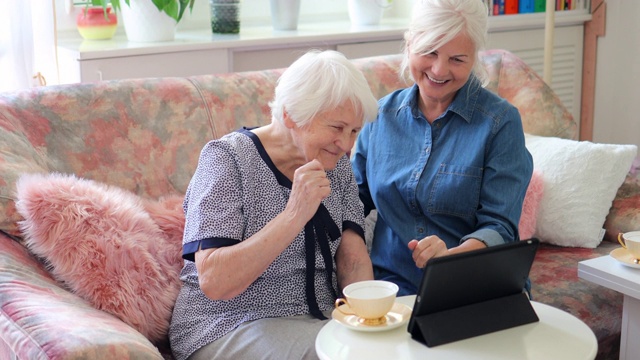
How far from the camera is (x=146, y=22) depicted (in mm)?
2803

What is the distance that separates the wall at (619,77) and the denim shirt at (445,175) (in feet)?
7.48

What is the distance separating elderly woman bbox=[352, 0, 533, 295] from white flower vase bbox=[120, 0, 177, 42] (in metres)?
1.09

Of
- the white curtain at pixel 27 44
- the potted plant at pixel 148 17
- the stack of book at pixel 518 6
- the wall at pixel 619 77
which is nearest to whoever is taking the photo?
the white curtain at pixel 27 44

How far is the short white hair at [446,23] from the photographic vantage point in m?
1.84

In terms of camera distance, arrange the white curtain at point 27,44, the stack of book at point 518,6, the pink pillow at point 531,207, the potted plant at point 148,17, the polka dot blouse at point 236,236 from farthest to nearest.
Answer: the stack of book at point 518,6
the potted plant at point 148,17
the white curtain at point 27,44
the pink pillow at point 531,207
the polka dot blouse at point 236,236

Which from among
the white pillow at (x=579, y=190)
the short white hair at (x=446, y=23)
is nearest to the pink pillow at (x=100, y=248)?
the short white hair at (x=446, y=23)

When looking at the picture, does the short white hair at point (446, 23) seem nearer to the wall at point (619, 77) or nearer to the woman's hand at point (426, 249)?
the woman's hand at point (426, 249)

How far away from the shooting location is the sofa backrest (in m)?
1.97

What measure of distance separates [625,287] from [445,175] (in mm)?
459

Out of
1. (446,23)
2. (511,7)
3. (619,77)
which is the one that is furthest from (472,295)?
(619,77)

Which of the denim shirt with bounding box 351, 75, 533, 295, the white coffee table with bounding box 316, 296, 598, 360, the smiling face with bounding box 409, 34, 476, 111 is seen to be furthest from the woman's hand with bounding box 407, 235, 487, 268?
the smiling face with bounding box 409, 34, 476, 111

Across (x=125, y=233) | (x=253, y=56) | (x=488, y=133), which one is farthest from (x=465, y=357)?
(x=253, y=56)

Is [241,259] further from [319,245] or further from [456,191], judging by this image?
[456,191]

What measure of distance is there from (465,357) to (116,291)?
754 millimetres
